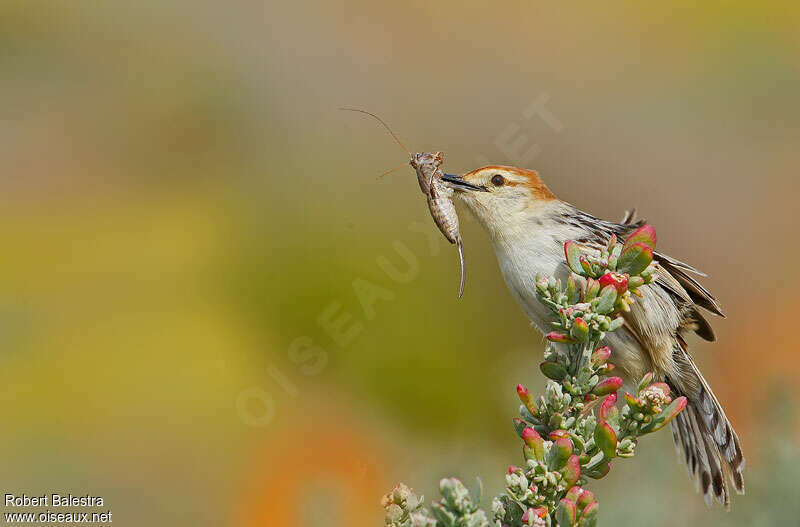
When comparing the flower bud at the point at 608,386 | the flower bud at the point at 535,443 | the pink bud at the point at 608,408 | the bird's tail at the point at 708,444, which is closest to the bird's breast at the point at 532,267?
the bird's tail at the point at 708,444

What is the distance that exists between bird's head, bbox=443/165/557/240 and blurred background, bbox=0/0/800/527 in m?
0.17

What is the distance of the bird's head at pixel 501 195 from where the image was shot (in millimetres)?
3814

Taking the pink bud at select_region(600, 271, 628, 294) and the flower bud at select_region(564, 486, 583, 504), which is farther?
the pink bud at select_region(600, 271, 628, 294)

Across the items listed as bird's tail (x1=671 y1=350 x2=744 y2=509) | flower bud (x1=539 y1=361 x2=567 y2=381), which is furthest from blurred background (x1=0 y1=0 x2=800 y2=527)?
flower bud (x1=539 y1=361 x2=567 y2=381)

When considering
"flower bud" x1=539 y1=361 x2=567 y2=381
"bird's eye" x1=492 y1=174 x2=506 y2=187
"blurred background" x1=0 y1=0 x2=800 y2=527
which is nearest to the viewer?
"flower bud" x1=539 y1=361 x2=567 y2=381

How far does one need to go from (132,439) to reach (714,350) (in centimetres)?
364

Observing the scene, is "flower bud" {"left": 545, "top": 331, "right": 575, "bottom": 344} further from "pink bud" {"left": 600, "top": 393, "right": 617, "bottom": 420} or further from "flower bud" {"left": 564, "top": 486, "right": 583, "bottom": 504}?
"flower bud" {"left": 564, "top": 486, "right": 583, "bottom": 504}

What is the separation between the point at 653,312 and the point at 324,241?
3051mm

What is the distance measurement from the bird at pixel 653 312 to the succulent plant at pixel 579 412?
119 cm

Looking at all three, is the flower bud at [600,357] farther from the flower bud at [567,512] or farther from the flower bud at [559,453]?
the flower bud at [567,512]

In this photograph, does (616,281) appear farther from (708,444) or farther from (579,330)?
(708,444)

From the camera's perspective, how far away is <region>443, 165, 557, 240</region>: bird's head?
3.81 metres

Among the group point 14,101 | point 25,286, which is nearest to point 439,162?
point 25,286

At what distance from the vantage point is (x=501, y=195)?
12.8 ft
